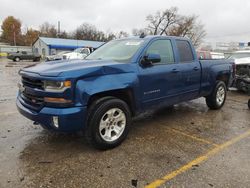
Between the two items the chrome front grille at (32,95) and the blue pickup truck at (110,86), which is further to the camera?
the chrome front grille at (32,95)

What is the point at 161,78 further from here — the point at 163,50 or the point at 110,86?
the point at 110,86

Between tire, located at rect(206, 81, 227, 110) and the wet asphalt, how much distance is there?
1.00 m

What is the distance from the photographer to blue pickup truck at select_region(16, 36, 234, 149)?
3.32 metres

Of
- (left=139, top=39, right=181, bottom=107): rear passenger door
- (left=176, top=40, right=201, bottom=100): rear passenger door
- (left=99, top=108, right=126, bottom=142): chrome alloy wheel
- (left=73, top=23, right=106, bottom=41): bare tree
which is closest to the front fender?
(left=139, top=39, right=181, bottom=107): rear passenger door

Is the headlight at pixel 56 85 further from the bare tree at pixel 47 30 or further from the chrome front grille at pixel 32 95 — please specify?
the bare tree at pixel 47 30

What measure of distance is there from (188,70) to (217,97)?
1839 millimetres

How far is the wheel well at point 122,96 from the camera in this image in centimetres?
364

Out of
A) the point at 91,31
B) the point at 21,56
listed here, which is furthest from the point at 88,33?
the point at 21,56

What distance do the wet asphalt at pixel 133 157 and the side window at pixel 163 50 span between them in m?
1.49

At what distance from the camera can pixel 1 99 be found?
7438 mm

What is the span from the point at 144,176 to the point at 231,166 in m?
1.33

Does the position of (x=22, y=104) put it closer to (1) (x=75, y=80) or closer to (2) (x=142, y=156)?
(1) (x=75, y=80)

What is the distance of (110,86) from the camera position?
3641 mm

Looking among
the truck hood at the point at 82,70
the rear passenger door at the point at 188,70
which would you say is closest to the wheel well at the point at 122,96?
the truck hood at the point at 82,70
